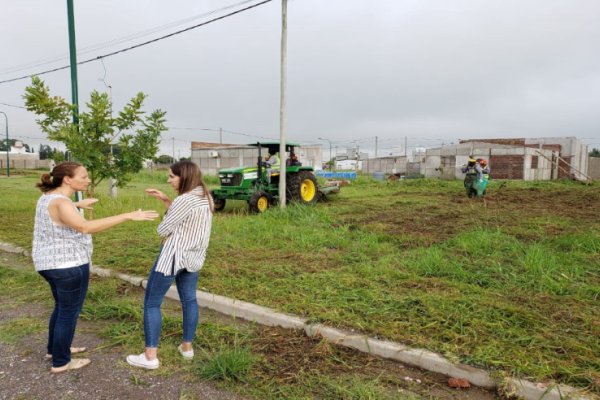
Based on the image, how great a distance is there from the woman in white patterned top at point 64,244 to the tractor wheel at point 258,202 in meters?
7.65

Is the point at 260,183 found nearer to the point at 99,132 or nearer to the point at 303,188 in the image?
the point at 303,188

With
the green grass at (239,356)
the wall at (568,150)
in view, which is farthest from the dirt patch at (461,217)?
the wall at (568,150)

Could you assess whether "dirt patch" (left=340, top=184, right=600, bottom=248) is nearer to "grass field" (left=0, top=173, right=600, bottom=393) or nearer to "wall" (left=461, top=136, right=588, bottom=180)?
"grass field" (left=0, top=173, right=600, bottom=393)

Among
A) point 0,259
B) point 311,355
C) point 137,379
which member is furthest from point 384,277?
point 0,259

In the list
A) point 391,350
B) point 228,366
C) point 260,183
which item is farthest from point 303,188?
point 228,366

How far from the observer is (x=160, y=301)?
322cm

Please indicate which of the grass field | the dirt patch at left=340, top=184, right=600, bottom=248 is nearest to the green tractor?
the grass field

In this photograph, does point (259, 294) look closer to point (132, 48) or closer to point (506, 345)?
point (506, 345)

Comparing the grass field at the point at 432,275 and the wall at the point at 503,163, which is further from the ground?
the wall at the point at 503,163

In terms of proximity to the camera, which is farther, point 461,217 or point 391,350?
point 461,217

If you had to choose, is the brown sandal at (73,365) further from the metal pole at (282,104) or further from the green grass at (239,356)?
the metal pole at (282,104)

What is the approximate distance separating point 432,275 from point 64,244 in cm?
405

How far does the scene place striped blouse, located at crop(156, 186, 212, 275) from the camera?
3.09m

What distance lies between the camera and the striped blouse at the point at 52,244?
9.92ft
